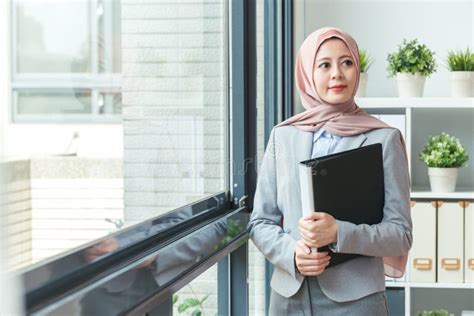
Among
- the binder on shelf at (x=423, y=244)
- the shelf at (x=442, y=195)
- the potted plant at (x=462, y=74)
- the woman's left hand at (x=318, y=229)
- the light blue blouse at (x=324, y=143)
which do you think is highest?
the potted plant at (x=462, y=74)

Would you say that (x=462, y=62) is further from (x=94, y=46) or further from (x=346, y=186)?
(x=94, y=46)

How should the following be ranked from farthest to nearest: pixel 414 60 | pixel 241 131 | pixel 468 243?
pixel 414 60 < pixel 468 243 < pixel 241 131

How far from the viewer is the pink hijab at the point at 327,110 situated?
1.78m

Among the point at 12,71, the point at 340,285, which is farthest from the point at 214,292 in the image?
the point at 12,71

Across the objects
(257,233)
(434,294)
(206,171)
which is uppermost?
(206,171)

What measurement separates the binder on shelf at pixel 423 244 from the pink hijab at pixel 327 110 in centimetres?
155

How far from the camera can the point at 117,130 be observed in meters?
1.31

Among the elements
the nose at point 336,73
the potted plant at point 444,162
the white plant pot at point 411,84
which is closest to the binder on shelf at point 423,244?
the potted plant at point 444,162

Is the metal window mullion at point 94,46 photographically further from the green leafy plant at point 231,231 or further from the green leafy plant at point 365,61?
the green leafy plant at point 365,61

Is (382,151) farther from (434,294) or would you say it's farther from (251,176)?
(434,294)

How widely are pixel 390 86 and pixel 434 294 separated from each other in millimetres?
1035

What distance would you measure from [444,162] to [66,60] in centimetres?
261

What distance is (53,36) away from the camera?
105cm

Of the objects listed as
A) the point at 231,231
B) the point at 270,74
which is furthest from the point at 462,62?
the point at 231,231
